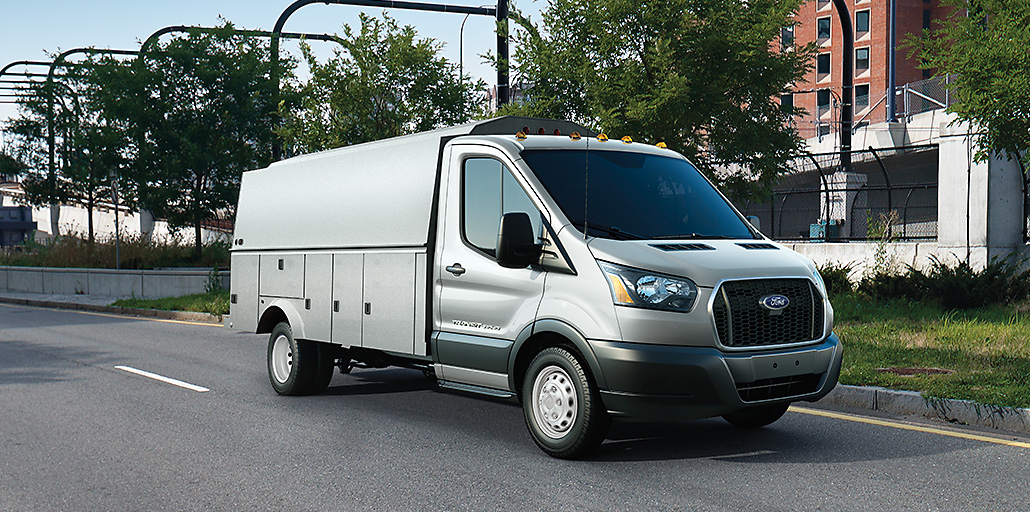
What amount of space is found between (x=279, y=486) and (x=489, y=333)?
6.11 feet

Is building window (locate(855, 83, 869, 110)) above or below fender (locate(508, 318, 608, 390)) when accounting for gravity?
above

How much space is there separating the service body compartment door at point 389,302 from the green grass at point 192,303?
11888mm

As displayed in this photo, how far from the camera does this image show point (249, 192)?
1048 centimetres

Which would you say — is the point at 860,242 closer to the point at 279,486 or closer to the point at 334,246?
the point at 334,246

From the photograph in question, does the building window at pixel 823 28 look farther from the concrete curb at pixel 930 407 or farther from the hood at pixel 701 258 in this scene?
the hood at pixel 701 258

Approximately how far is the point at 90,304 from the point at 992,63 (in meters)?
21.2

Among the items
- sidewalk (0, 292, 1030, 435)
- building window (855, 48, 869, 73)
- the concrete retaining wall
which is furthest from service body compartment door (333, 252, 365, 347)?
building window (855, 48, 869, 73)

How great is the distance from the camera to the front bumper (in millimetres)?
6031

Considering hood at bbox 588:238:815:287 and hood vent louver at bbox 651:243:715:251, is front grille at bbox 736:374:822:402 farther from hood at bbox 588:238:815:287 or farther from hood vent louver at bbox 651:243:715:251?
hood vent louver at bbox 651:243:715:251

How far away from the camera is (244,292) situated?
1029cm

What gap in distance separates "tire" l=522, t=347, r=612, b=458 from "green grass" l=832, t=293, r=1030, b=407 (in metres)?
3.43

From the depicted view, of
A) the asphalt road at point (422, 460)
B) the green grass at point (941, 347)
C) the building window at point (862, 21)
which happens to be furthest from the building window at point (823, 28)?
the asphalt road at point (422, 460)

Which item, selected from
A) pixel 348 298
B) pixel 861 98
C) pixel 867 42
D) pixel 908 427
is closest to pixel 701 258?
pixel 908 427

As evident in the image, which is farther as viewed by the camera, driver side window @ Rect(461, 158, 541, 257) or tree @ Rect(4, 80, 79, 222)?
tree @ Rect(4, 80, 79, 222)
